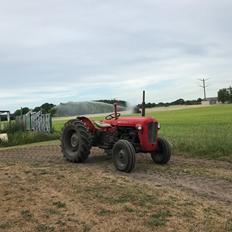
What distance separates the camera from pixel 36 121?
29953 mm

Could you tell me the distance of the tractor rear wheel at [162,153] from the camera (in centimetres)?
1223

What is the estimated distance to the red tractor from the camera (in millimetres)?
11445

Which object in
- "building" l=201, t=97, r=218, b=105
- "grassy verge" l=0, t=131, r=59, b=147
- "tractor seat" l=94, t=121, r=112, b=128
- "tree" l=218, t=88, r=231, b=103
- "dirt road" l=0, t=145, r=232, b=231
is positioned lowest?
"dirt road" l=0, t=145, r=232, b=231

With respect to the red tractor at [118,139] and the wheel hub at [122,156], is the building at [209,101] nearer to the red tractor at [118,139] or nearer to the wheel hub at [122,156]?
the red tractor at [118,139]

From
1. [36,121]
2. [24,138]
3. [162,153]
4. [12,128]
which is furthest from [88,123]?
[36,121]

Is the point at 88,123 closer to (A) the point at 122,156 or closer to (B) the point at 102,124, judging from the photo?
(B) the point at 102,124

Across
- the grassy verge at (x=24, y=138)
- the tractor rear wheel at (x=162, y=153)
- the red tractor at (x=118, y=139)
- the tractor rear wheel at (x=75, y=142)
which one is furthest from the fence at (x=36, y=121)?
the tractor rear wheel at (x=162, y=153)

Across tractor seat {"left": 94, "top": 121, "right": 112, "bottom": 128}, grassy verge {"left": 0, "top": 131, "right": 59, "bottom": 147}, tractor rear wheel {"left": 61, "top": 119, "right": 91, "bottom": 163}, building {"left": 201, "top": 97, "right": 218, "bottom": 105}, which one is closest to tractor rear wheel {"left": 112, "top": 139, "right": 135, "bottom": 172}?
tractor seat {"left": 94, "top": 121, "right": 112, "bottom": 128}

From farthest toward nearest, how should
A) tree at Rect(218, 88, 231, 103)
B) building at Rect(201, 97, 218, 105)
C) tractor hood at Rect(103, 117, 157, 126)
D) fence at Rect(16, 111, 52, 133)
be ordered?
1. tree at Rect(218, 88, 231, 103)
2. building at Rect(201, 97, 218, 105)
3. fence at Rect(16, 111, 52, 133)
4. tractor hood at Rect(103, 117, 157, 126)

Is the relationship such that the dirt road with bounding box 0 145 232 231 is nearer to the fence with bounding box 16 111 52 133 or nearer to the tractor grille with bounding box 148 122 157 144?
the tractor grille with bounding box 148 122 157 144

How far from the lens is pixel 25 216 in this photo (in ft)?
23.8

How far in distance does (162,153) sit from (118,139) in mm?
1174

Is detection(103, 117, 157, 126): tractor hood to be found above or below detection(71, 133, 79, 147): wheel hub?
above

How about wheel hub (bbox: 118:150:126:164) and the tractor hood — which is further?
the tractor hood
